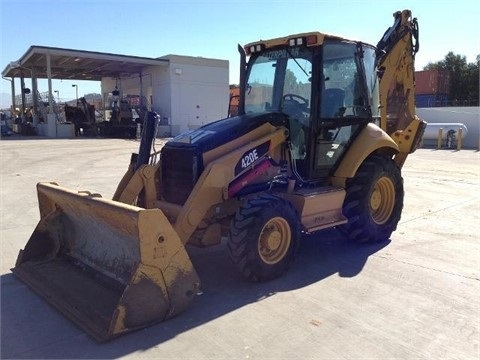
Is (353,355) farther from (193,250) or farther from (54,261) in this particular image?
(54,261)

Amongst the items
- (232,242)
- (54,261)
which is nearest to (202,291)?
(232,242)

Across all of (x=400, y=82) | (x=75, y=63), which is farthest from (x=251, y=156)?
(x=75, y=63)

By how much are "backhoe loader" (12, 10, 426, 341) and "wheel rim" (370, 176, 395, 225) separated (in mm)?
20

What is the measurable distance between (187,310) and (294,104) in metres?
2.89

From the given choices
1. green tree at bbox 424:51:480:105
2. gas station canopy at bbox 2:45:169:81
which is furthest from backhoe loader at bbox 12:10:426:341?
green tree at bbox 424:51:480:105

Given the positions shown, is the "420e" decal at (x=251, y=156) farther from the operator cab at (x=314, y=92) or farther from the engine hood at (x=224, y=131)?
the operator cab at (x=314, y=92)

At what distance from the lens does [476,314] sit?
400 cm

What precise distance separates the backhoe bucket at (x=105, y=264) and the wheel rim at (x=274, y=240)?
3.10ft

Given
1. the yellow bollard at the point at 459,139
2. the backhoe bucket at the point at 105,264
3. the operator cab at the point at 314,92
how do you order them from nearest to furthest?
1. the backhoe bucket at the point at 105,264
2. the operator cab at the point at 314,92
3. the yellow bollard at the point at 459,139

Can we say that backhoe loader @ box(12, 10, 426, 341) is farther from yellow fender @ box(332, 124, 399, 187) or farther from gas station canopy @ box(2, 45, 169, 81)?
gas station canopy @ box(2, 45, 169, 81)

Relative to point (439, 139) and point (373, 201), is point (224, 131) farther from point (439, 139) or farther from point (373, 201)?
point (439, 139)

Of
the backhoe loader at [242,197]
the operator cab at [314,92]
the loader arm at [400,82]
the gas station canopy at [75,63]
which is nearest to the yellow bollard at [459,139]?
the loader arm at [400,82]

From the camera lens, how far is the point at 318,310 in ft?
13.4

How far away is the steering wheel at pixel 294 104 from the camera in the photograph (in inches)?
219
